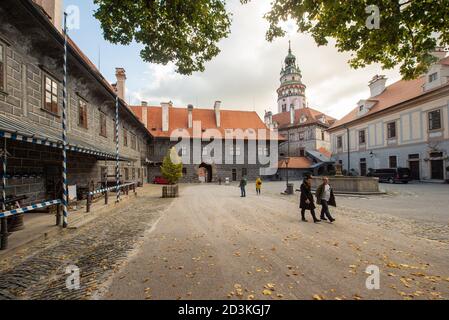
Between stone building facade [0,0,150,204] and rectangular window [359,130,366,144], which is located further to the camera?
rectangular window [359,130,366,144]

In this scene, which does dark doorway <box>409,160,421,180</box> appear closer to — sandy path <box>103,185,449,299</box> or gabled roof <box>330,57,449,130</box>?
gabled roof <box>330,57,449,130</box>

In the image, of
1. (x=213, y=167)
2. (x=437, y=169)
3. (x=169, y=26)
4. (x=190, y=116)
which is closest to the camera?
(x=169, y=26)

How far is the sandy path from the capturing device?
3395 millimetres

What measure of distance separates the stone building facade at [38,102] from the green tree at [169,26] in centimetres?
325

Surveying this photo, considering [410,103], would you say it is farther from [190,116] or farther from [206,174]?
[190,116]

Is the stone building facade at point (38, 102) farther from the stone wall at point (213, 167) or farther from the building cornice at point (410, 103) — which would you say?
the building cornice at point (410, 103)

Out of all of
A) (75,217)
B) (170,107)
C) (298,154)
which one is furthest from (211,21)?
(298,154)

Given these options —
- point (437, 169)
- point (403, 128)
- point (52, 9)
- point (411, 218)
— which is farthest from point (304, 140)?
point (52, 9)

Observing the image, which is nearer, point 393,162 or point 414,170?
point 414,170

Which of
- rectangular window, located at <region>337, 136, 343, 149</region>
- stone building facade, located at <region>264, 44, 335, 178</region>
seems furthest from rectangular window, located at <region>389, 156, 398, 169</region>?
stone building facade, located at <region>264, 44, 335, 178</region>

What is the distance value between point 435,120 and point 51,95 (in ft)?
107

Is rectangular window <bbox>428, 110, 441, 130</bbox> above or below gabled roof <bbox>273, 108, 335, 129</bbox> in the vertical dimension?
below

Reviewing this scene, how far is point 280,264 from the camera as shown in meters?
4.39

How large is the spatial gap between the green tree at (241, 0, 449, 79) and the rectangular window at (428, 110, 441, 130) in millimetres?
22722
